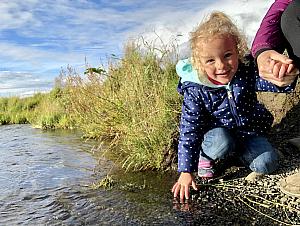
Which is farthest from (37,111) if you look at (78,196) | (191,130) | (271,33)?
Answer: (271,33)

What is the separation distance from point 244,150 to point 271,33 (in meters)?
1.25

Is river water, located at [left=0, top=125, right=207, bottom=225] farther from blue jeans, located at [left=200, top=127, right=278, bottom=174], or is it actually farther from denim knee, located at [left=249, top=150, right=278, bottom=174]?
denim knee, located at [left=249, top=150, right=278, bottom=174]

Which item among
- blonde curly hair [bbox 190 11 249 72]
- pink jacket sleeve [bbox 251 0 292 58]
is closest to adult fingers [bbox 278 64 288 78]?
pink jacket sleeve [bbox 251 0 292 58]

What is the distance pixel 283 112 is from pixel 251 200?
1638 millimetres

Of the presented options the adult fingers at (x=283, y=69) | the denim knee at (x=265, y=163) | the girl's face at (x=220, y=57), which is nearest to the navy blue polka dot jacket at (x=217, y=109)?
the girl's face at (x=220, y=57)

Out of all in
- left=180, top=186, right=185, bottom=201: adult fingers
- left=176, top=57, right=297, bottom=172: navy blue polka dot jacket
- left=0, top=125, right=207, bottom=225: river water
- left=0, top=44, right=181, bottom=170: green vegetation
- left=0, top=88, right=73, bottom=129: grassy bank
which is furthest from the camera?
left=0, top=88, right=73, bottom=129: grassy bank

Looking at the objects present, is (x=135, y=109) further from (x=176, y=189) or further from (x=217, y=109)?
(x=176, y=189)

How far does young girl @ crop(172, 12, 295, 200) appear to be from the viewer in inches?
122

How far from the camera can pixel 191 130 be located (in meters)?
3.25

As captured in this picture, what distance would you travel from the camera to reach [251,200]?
271 cm

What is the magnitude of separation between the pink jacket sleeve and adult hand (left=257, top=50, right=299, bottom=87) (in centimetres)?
24

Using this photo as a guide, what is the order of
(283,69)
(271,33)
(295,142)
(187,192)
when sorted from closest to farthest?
(283,69), (271,33), (187,192), (295,142)

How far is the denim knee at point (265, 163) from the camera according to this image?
3096 mm

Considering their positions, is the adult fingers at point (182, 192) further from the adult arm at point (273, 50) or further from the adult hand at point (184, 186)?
the adult arm at point (273, 50)
